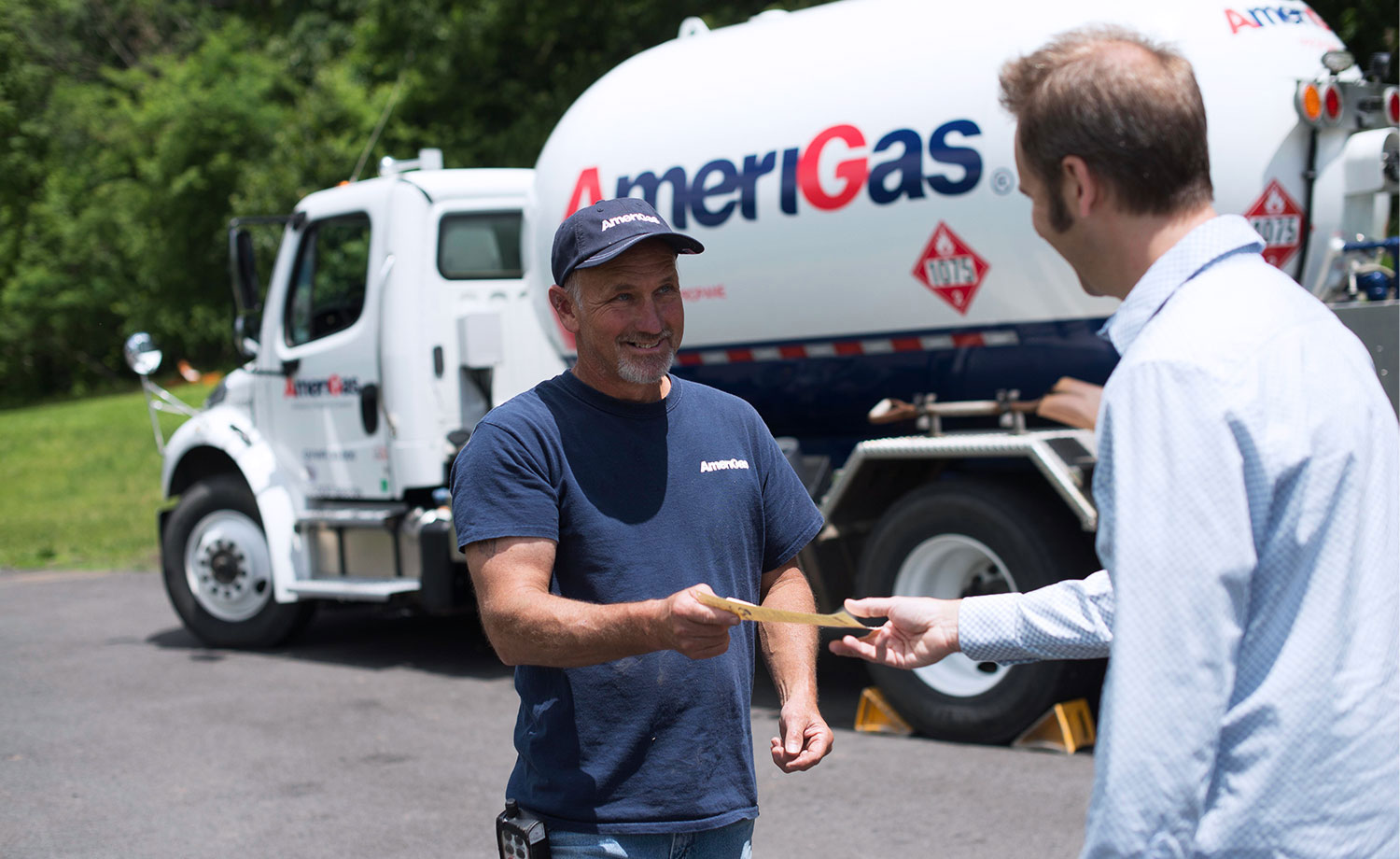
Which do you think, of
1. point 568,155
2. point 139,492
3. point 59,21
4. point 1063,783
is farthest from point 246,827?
point 59,21

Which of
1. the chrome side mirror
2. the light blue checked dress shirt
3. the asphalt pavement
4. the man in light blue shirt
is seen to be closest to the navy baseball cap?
the man in light blue shirt

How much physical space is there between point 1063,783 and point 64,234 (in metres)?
44.3

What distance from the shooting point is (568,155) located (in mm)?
7215

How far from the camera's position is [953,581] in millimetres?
6262

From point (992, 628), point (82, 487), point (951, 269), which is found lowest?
point (82, 487)

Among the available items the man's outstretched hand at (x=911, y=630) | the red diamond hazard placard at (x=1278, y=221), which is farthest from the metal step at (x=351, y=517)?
the man's outstretched hand at (x=911, y=630)

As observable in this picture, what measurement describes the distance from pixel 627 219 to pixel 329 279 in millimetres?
6453

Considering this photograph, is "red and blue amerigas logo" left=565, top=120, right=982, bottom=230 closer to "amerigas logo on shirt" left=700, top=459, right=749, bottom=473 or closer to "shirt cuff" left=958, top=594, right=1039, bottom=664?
"amerigas logo on shirt" left=700, top=459, right=749, bottom=473

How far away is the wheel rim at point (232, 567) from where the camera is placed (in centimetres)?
886

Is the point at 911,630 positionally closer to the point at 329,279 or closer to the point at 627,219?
the point at 627,219

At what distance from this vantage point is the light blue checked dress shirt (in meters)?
1.48

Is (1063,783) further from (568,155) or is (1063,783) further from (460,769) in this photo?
(568,155)

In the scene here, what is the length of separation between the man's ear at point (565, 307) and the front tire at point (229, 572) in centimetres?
665

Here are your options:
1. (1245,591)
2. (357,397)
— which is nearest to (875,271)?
(357,397)
